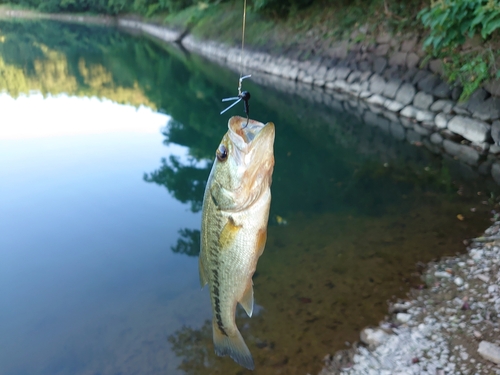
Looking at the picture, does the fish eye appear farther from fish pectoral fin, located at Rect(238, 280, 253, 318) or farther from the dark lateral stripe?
fish pectoral fin, located at Rect(238, 280, 253, 318)

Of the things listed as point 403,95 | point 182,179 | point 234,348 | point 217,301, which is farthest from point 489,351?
point 403,95

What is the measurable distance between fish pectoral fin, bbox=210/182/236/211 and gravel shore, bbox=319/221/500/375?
2461 mm

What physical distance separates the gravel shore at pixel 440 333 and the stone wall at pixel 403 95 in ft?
12.9

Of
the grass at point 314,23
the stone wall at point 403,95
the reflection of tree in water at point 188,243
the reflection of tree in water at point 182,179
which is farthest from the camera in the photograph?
the grass at point 314,23

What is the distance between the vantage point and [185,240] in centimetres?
633

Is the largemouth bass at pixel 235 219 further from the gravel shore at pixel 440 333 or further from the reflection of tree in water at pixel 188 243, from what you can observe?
the reflection of tree in water at pixel 188 243

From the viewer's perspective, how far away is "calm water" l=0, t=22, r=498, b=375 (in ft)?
14.1

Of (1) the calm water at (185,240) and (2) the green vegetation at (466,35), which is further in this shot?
(2) the green vegetation at (466,35)

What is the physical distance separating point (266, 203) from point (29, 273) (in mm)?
4909

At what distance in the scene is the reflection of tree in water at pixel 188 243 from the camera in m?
6.03

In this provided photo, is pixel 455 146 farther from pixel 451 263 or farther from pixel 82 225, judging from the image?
pixel 82 225

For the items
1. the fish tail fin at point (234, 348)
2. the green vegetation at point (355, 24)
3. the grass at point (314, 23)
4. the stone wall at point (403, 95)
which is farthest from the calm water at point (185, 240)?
the grass at point (314, 23)

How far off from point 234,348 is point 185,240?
3972 mm

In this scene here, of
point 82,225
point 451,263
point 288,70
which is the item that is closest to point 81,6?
point 288,70
